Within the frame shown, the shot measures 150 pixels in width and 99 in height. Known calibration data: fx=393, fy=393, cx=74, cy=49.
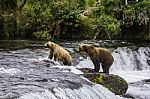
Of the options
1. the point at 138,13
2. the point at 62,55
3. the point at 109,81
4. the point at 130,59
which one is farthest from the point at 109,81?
the point at 138,13

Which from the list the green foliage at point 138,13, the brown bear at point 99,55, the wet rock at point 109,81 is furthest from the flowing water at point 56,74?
Result: the green foliage at point 138,13

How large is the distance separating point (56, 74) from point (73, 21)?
550 inches

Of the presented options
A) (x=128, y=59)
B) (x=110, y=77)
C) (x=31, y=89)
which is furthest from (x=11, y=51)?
(x=31, y=89)

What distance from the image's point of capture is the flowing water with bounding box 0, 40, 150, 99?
30.5ft

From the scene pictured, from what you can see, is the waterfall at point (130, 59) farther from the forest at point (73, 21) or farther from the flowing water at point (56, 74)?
the forest at point (73, 21)

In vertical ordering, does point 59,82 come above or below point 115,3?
below

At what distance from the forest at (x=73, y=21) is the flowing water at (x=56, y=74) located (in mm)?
4703

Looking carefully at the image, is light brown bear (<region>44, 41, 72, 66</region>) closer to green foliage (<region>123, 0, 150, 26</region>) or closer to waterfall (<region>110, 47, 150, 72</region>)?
waterfall (<region>110, 47, 150, 72</region>)

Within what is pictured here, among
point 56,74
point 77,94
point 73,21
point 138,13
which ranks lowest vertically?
point 77,94

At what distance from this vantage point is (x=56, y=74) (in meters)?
11.6

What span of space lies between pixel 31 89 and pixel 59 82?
49.1 inches

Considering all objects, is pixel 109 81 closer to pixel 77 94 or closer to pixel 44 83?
pixel 77 94

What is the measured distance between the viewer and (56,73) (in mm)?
11773

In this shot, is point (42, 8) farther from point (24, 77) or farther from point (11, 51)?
point (24, 77)
